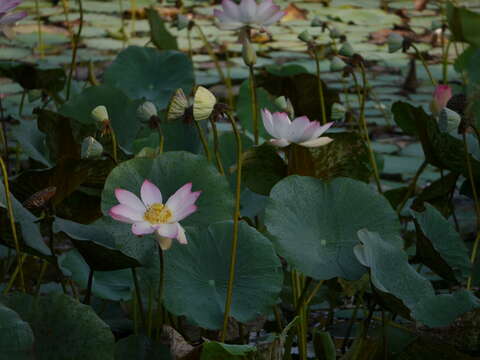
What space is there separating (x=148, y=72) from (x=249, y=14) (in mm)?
665

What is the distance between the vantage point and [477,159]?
126 centimetres

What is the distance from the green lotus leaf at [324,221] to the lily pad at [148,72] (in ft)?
2.94

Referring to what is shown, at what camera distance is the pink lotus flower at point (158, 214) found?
80 cm

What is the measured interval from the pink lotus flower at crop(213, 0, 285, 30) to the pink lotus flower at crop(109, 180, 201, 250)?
1.65ft

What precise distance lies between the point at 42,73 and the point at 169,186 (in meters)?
0.73

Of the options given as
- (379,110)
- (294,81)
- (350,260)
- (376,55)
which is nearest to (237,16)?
(294,81)

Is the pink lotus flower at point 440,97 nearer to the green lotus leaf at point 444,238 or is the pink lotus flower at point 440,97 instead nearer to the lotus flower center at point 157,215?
the green lotus leaf at point 444,238

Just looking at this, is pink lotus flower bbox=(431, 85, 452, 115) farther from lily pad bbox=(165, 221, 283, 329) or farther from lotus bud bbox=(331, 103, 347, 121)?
lily pad bbox=(165, 221, 283, 329)

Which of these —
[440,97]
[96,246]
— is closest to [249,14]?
[440,97]

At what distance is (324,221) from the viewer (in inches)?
41.5

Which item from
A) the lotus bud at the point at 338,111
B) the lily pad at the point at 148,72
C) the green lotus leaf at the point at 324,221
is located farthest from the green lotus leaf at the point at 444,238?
the lily pad at the point at 148,72

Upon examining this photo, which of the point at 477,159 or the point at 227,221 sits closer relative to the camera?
the point at 227,221

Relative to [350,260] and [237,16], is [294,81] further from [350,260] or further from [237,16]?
[350,260]

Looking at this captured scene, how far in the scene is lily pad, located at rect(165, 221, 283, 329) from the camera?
39.0 inches
